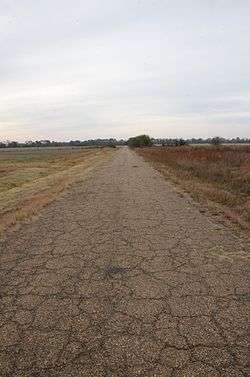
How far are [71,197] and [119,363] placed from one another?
1118cm

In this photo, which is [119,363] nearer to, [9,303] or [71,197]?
[9,303]

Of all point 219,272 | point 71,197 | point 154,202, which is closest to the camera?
point 219,272

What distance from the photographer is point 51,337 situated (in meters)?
4.02

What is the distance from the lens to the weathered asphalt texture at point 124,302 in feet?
11.8

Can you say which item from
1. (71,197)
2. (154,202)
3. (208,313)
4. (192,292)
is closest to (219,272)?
Answer: (192,292)

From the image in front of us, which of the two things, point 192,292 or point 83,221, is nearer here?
point 192,292

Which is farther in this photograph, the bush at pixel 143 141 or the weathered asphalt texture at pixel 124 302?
the bush at pixel 143 141

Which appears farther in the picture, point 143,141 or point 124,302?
point 143,141

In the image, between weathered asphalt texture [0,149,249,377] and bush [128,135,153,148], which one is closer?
weathered asphalt texture [0,149,249,377]

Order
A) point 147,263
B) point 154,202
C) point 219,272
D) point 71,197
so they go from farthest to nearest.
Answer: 1. point 71,197
2. point 154,202
3. point 147,263
4. point 219,272

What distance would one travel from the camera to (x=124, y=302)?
481cm

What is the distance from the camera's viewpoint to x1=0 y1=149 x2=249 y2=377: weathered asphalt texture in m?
3.58

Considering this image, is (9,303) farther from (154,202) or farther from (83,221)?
(154,202)

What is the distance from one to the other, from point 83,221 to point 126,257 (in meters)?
3.39
